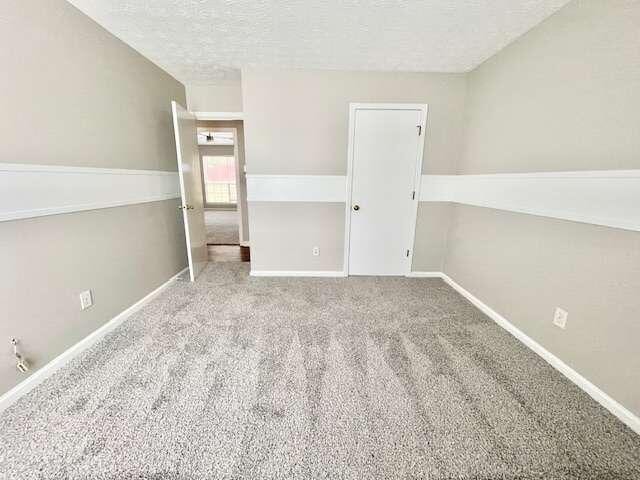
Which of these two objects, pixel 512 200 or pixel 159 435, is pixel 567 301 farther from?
pixel 159 435

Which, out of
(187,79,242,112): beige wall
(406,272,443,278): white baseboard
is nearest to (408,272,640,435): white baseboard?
(406,272,443,278): white baseboard

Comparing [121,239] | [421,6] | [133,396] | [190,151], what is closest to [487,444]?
[133,396]

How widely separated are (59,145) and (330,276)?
8.63 feet

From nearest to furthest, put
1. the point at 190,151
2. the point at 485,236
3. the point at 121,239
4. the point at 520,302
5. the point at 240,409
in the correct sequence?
the point at 240,409 < the point at 520,302 < the point at 121,239 < the point at 485,236 < the point at 190,151

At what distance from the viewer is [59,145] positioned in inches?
64.3

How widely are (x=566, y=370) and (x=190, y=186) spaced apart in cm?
367

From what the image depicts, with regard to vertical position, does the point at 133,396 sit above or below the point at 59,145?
below

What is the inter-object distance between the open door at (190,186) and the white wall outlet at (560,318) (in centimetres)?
329

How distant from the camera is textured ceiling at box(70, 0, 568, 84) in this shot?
1.68m

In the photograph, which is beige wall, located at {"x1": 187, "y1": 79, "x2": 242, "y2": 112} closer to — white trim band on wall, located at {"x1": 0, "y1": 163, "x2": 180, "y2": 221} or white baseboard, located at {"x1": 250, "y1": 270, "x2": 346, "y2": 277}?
white trim band on wall, located at {"x1": 0, "y1": 163, "x2": 180, "y2": 221}

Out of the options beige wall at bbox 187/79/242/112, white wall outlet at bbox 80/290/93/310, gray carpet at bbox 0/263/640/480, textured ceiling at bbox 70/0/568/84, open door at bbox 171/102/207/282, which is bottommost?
gray carpet at bbox 0/263/640/480

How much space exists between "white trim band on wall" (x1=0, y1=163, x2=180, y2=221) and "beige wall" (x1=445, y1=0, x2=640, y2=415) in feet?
10.8

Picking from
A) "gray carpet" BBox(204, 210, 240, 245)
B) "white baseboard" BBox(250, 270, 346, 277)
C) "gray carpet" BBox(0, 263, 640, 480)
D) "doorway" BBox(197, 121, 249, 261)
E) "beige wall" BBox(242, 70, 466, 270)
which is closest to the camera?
"gray carpet" BBox(0, 263, 640, 480)

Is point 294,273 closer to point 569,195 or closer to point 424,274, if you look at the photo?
point 424,274
